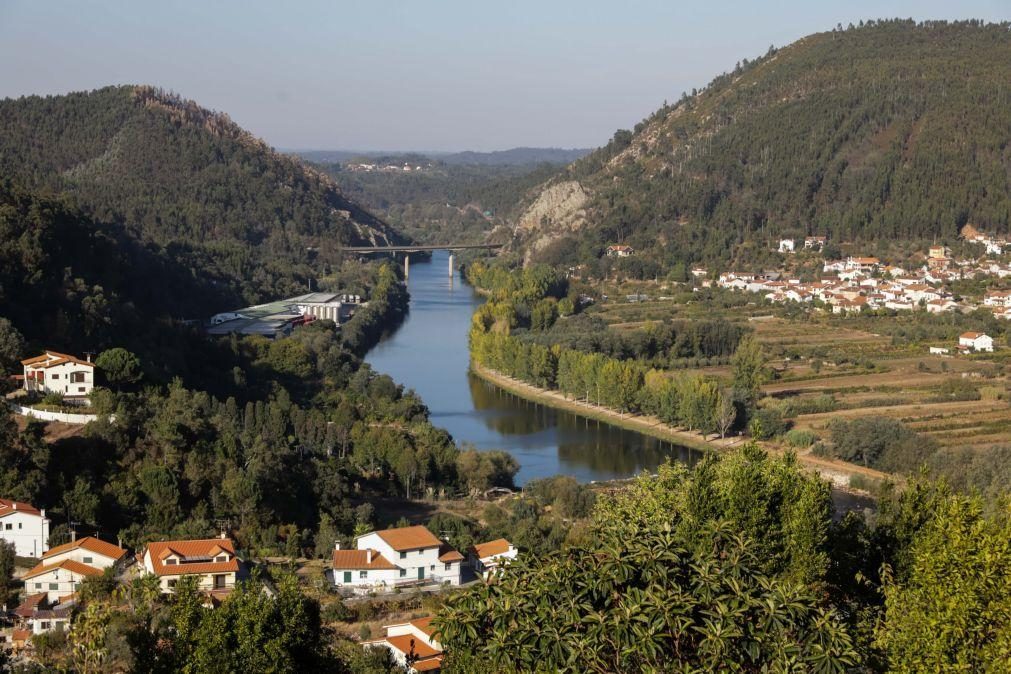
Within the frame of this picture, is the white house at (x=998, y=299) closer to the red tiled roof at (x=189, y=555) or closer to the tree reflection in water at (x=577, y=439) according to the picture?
the tree reflection in water at (x=577, y=439)

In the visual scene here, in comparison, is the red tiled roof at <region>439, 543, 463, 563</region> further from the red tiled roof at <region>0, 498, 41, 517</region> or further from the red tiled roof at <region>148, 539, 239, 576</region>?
the red tiled roof at <region>0, 498, 41, 517</region>

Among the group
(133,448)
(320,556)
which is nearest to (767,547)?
(320,556)

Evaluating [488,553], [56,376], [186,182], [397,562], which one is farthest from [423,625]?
[186,182]

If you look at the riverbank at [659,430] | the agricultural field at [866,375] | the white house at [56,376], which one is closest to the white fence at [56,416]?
the white house at [56,376]

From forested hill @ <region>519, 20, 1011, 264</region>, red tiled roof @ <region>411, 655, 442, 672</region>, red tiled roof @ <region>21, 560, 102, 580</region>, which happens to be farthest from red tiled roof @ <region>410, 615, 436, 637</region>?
forested hill @ <region>519, 20, 1011, 264</region>

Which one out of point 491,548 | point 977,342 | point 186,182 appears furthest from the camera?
point 186,182

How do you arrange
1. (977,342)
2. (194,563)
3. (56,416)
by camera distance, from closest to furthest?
1. (194,563)
2. (56,416)
3. (977,342)

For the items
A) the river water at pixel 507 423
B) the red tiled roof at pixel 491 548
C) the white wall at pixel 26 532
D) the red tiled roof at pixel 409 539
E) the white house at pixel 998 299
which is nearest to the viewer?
the red tiled roof at pixel 409 539

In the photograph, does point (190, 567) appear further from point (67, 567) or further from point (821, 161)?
point (821, 161)
